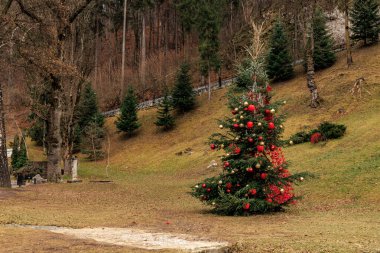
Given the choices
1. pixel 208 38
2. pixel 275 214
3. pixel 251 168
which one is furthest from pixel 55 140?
pixel 208 38

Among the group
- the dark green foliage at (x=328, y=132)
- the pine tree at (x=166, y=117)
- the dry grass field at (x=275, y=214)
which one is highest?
the pine tree at (x=166, y=117)

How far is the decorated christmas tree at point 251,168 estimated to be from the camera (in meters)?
13.5

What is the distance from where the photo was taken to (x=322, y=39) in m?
43.7

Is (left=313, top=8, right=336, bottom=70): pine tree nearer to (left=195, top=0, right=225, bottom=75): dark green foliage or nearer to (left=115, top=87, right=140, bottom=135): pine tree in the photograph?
(left=195, top=0, right=225, bottom=75): dark green foliage

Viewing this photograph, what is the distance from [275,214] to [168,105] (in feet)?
117

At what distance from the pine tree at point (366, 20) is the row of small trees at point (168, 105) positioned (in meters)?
18.8

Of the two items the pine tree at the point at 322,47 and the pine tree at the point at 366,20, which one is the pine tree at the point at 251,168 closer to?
the pine tree at the point at 322,47

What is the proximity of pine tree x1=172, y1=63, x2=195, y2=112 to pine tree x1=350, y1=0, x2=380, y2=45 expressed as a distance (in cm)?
1848

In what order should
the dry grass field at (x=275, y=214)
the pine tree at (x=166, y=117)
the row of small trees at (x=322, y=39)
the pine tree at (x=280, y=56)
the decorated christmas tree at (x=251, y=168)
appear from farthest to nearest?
the pine tree at (x=166, y=117)
the pine tree at (x=280, y=56)
the row of small trees at (x=322, y=39)
the decorated christmas tree at (x=251, y=168)
the dry grass field at (x=275, y=214)

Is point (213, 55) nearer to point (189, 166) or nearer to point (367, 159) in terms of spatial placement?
point (189, 166)

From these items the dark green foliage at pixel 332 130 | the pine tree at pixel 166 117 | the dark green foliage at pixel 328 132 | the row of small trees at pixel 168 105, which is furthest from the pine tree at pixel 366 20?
the dark green foliage at pixel 332 130

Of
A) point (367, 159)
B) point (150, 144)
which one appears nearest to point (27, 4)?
point (367, 159)

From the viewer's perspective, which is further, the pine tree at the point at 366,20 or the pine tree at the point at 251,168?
the pine tree at the point at 366,20

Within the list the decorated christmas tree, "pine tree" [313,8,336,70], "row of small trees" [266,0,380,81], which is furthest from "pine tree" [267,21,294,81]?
the decorated christmas tree
